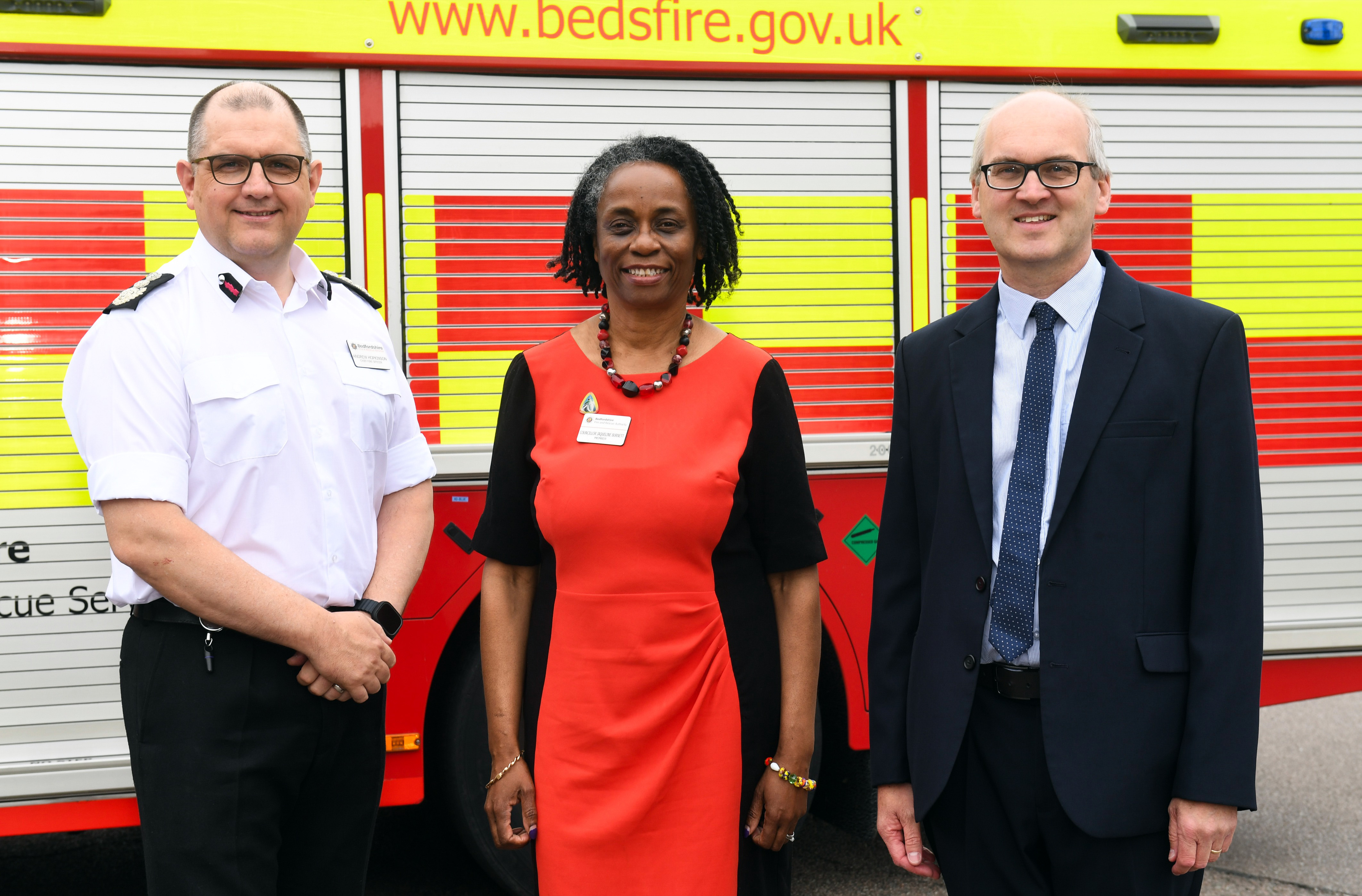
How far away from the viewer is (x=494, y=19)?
10.0 ft

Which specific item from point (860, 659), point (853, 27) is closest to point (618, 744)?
point (860, 659)

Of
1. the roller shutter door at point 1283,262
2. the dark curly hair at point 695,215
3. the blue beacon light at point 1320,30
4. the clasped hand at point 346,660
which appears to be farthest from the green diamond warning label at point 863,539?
the blue beacon light at point 1320,30

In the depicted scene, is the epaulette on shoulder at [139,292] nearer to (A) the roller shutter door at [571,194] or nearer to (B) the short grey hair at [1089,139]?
(A) the roller shutter door at [571,194]

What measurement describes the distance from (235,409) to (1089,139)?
1651mm

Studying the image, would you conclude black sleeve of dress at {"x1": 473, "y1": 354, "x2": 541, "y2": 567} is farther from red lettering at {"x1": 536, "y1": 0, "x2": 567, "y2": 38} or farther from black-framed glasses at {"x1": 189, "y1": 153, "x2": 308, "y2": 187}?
red lettering at {"x1": 536, "y1": 0, "x2": 567, "y2": 38}

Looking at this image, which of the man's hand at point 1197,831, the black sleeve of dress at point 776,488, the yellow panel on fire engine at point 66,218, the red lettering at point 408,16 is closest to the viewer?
the man's hand at point 1197,831

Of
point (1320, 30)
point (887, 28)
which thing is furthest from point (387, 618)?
point (1320, 30)

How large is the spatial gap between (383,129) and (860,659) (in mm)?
2146

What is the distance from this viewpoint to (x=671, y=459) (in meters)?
1.97

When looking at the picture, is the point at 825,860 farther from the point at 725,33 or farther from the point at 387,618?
the point at 725,33

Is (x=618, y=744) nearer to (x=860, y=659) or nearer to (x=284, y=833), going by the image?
(x=284, y=833)

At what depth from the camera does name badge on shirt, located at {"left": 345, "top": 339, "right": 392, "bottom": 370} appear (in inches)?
88.7

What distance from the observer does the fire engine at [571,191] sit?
2926 mm

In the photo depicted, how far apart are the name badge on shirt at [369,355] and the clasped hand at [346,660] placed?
0.53 m
